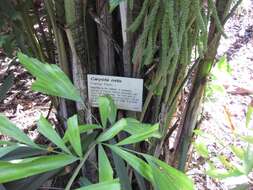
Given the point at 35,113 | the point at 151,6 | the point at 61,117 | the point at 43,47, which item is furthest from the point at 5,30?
the point at 35,113

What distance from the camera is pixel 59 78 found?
838 millimetres

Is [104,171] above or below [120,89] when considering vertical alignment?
below

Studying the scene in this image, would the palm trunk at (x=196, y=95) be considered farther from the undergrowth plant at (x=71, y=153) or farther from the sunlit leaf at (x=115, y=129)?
the sunlit leaf at (x=115, y=129)

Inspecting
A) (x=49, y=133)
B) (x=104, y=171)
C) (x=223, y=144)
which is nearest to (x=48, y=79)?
(x=49, y=133)

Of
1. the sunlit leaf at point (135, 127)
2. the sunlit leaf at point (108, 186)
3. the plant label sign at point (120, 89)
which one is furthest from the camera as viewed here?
the plant label sign at point (120, 89)

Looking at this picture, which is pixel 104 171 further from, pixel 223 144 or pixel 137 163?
pixel 223 144

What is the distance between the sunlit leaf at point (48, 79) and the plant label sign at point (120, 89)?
0.08m

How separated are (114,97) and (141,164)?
9.8 inches

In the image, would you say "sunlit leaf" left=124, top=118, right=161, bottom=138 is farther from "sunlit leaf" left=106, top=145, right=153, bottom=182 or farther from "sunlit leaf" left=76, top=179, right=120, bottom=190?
"sunlit leaf" left=76, top=179, right=120, bottom=190

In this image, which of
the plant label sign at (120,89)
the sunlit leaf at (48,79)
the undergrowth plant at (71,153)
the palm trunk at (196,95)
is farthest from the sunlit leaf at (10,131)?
the palm trunk at (196,95)

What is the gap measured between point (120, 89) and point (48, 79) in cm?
18

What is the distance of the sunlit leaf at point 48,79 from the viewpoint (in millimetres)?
800

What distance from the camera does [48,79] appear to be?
0.82 metres

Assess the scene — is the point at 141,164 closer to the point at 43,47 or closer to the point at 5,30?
the point at 43,47
